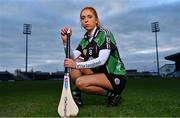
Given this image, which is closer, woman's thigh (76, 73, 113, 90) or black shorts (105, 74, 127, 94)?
woman's thigh (76, 73, 113, 90)

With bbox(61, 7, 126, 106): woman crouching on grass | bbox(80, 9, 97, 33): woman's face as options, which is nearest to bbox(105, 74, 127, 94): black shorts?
bbox(61, 7, 126, 106): woman crouching on grass

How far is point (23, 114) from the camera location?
225 inches

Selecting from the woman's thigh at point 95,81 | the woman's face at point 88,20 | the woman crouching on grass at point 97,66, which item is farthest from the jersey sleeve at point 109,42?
the woman's thigh at point 95,81

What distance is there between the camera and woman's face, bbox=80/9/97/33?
6.35 metres

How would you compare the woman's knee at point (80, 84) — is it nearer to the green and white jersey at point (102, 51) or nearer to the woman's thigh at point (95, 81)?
the woman's thigh at point (95, 81)

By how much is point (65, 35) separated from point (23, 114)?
1.32 metres

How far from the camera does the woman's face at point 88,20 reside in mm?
6352

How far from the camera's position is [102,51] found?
6.18 meters

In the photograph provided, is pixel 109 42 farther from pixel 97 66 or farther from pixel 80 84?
pixel 80 84

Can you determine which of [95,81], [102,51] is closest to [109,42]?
[102,51]

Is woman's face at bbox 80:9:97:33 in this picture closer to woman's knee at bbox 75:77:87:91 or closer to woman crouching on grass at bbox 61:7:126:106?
woman crouching on grass at bbox 61:7:126:106

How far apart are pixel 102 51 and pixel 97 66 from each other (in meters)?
0.27

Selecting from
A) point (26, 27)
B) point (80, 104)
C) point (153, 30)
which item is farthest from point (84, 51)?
point (153, 30)

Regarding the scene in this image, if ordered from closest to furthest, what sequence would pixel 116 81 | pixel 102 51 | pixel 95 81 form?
1. pixel 102 51
2. pixel 95 81
3. pixel 116 81
